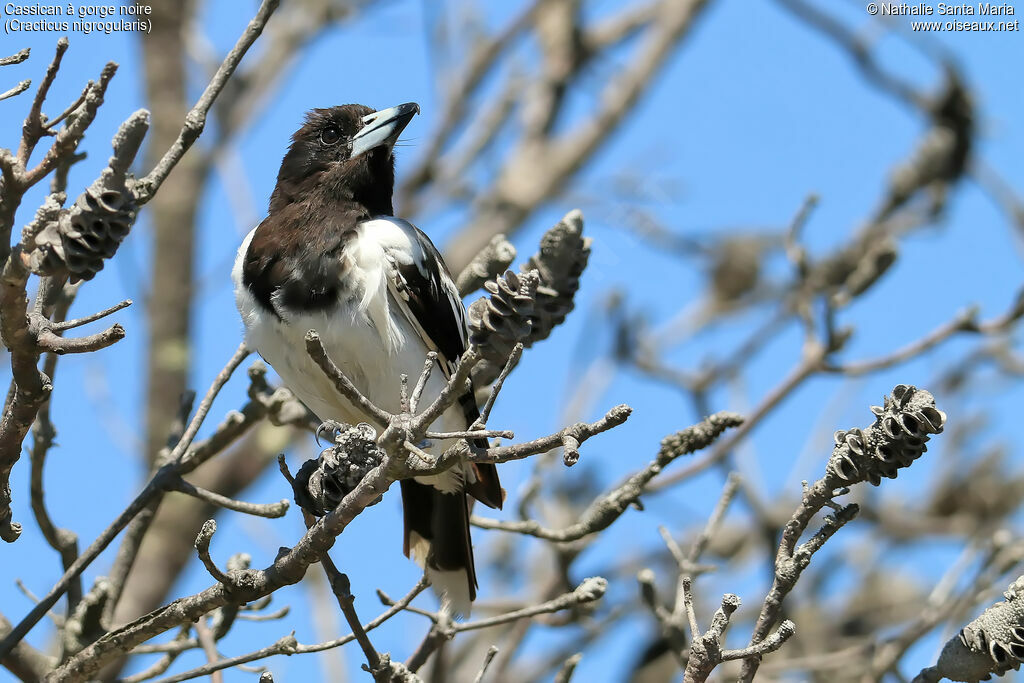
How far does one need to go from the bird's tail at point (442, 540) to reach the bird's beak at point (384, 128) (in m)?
1.35

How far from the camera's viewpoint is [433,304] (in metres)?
4.38

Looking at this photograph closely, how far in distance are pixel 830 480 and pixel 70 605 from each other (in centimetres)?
228

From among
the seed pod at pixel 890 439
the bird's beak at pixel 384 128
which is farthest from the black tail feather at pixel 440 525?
the seed pod at pixel 890 439

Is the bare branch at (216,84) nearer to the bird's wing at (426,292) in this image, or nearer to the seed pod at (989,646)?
→ the bird's wing at (426,292)

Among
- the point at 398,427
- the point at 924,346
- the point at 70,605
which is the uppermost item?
the point at 924,346

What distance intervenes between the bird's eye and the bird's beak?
12 cm

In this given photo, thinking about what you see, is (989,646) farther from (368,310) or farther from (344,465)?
(368,310)

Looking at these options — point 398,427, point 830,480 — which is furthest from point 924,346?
point 398,427

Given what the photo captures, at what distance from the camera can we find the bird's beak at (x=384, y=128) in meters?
4.79

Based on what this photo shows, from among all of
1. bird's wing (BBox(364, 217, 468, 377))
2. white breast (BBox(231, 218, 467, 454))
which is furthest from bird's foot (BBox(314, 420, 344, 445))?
bird's wing (BBox(364, 217, 468, 377))

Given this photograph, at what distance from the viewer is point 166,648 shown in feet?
11.8

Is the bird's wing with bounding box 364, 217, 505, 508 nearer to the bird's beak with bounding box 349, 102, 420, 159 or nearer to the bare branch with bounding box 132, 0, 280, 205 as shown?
the bird's beak with bounding box 349, 102, 420, 159

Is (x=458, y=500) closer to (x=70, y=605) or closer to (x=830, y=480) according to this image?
(x=70, y=605)

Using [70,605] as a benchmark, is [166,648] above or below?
below
